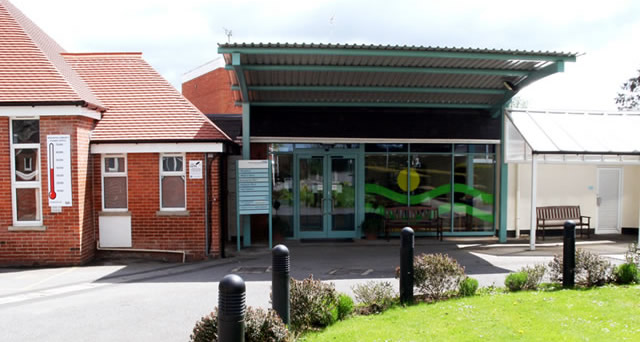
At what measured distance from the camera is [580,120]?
13398 mm

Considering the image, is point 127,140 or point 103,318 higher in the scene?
point 127,140

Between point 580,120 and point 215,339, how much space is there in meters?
13.0

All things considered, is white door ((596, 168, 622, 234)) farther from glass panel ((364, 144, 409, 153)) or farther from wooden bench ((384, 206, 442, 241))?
glass panel ((364, 144, 409, 153))

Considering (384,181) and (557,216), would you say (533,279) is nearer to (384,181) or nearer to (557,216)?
(384,181)

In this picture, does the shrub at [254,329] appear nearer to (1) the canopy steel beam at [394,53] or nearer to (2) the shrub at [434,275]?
(2) the shrub at [434,275]

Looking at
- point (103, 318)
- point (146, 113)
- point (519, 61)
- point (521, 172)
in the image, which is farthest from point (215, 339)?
point (521, 172)

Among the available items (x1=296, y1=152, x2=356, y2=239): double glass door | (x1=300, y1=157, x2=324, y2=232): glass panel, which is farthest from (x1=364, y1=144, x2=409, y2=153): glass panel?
(x1=300, y1=157, x2=324, y2=232): glass panel

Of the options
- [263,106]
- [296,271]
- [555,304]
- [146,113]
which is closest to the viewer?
[555,304]

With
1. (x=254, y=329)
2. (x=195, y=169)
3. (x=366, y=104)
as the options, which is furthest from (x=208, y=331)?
(x=366, y=104)

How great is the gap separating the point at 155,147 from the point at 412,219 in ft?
24.1

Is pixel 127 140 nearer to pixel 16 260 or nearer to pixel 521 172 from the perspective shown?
pixel 16 260

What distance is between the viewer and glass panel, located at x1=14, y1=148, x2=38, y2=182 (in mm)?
9820

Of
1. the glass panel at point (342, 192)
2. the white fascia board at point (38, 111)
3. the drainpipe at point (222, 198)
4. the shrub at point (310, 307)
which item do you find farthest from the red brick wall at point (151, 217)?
the shrub at point (310, 307)

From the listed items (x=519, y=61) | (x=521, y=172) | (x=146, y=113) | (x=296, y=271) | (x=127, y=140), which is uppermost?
(x=519, y=61)
